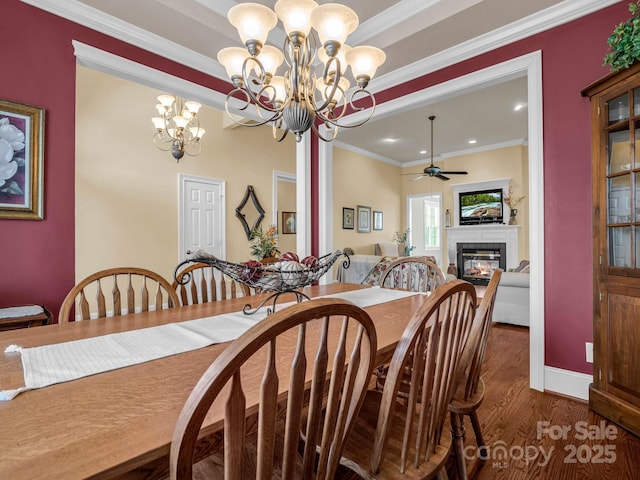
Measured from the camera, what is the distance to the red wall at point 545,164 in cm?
204

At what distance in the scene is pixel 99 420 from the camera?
0.62m

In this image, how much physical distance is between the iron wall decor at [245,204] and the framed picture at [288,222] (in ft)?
1.82

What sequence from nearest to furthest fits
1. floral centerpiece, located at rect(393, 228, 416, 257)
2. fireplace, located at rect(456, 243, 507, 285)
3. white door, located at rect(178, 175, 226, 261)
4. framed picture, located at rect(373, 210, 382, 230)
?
white door, located at rect(178, 175, 226, 261) → fireplace, located at rect(456, 243, 507, 285) → framed picture, located at rect(373, 210, 382, 230) → floral centerpiece, located at rect(393, 228, 416, 257)

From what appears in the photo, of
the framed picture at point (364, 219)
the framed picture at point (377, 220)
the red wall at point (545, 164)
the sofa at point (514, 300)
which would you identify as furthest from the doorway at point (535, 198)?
the framed picture at point (377, 220)

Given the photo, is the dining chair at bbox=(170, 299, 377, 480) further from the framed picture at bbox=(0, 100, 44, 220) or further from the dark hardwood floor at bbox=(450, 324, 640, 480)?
the framed picture at bbox=(0, 100, 44, 220)

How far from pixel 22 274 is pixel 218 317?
1548mm

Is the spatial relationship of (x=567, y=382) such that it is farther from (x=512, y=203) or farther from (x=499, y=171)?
(x=499, y=171)

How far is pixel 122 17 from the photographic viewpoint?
235 centimetres

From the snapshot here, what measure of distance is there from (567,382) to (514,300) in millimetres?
1706

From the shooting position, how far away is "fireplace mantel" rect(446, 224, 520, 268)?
6.42 m

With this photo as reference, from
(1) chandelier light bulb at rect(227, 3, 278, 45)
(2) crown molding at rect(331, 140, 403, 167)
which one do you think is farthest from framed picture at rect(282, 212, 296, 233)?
(1) chandelier light bulb at rect(227, 3, 278, 45)

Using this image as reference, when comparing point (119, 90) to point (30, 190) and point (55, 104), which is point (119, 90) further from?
point (30, 190)

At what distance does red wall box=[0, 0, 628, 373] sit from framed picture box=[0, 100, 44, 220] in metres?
0.05

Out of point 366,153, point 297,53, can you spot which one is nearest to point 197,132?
point 297,53
